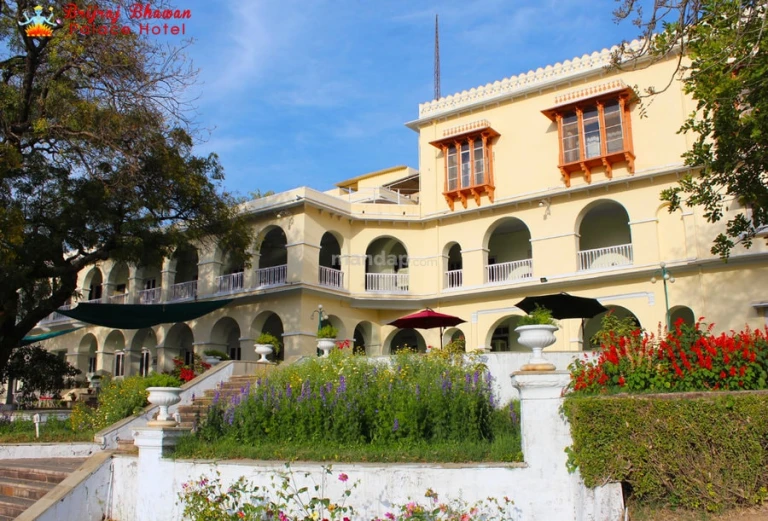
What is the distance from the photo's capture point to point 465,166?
23453 millimetres

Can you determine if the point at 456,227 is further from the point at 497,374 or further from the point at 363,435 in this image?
the point at 363,435

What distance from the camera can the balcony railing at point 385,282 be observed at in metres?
24.2

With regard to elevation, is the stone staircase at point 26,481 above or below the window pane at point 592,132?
below

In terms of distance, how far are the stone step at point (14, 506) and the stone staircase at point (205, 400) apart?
4.60 ft

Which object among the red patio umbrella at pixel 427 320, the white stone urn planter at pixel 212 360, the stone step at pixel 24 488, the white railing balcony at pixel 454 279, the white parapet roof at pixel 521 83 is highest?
the white parapet roof at pixel 521 83

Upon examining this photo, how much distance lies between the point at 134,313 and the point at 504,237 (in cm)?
1303

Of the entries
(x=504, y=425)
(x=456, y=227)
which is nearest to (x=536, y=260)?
(x=456, y=227)

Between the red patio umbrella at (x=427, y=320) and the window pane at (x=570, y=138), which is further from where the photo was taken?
the window pane at (x=570, y=138)

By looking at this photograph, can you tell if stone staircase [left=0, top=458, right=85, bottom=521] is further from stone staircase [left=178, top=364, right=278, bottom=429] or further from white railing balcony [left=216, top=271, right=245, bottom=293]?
white railing balcony [left=216, top=271, right=245, bottom=293]

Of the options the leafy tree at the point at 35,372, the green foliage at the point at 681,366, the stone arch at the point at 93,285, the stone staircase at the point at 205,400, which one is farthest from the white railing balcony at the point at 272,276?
the green foliage at the point at 681,366

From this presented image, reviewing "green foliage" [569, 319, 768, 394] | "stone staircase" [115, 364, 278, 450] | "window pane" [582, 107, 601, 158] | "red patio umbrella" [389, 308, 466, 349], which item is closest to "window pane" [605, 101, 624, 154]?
"window pane" [582, 107, 601, 158]

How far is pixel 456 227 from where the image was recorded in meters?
23.7

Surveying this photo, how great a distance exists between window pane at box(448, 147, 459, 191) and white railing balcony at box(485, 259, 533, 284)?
306 centimetres

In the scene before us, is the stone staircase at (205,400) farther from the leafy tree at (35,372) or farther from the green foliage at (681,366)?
the leafy tree at (35,372)
